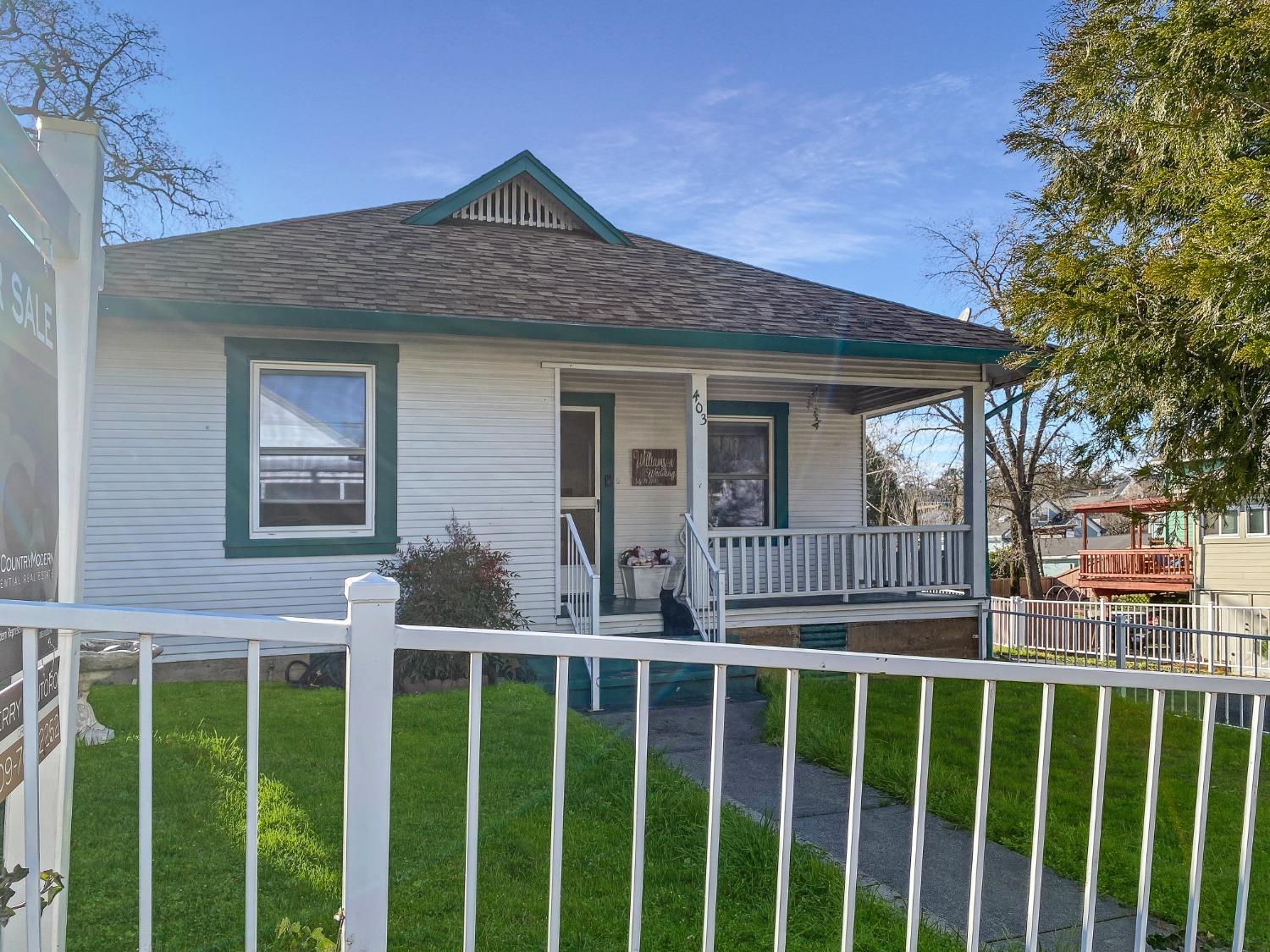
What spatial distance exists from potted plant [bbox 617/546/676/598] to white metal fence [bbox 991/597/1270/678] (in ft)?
21.3

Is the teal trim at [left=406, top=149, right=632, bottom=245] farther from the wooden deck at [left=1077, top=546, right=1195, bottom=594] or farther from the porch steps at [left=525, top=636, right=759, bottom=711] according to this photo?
the wooden deck at [left=1077, top=546, right=1195, bottom=594]

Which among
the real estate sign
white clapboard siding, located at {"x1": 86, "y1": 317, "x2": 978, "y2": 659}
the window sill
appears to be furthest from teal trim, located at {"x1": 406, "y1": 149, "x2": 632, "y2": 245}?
the real estate sign

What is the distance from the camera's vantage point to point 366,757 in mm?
1900

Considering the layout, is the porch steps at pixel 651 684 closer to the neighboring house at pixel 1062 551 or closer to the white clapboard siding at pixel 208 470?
the white clapboard siding at pixel 208 470

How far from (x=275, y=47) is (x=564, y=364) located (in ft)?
29.7

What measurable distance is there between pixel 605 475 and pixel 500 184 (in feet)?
12.9

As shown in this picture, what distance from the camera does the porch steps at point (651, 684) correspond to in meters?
8.10

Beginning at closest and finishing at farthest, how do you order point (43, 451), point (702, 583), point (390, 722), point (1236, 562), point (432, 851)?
point (390, 722), point (43, 451), point (432, 851), point (702, 583), point (1236, 562)

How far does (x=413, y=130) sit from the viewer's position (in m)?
14.8

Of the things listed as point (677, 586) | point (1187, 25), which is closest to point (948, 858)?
point (1187, 25)

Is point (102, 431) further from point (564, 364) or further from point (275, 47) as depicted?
point (275, 47)

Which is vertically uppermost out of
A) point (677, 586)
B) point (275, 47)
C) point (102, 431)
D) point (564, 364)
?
point (275, 47)

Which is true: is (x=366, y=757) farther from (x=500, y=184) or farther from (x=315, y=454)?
(x=500, y=184)

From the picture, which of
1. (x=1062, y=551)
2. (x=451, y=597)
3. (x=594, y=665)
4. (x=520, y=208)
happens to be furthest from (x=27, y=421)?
(x=1062, y=551)
